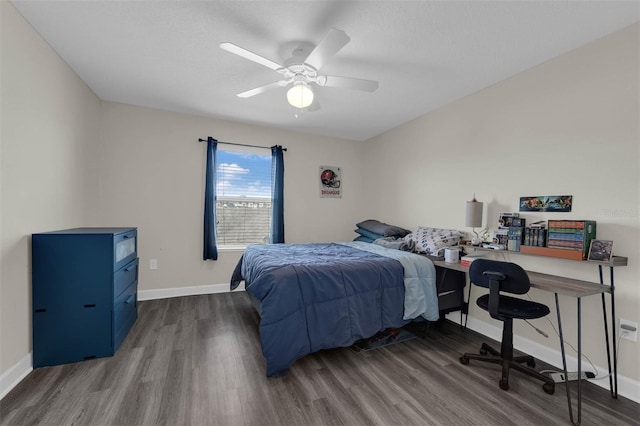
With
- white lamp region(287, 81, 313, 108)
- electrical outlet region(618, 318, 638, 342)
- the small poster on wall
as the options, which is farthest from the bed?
the small poster on wall

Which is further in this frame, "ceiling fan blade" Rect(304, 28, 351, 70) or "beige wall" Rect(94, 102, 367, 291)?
"beige wall" Rect(94, 102, 367, 291)

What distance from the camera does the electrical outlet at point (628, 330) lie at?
178 centimetres

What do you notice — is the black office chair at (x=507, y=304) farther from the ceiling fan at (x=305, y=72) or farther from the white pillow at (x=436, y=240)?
the ceiling fan at (x=305, y=72)

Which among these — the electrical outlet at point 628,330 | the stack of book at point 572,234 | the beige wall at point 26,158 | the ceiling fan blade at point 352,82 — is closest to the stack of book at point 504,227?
the stack of book at point 572,234

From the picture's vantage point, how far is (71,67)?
98.6 inches

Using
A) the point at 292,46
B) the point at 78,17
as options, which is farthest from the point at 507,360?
the point at 78,17

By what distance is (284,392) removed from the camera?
1757 millimetres

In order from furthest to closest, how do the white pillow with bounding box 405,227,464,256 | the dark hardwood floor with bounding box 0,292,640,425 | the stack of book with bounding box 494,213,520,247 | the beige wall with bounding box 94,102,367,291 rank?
the beige wall with bounding box 94,102,367,291
the white pillow with bounding box 405,227,464,256
the stack of book with bounding box 494,213,520,247
the dark hardwood floor with bounding box 0,292,640,425

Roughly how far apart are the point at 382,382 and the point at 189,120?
380cm

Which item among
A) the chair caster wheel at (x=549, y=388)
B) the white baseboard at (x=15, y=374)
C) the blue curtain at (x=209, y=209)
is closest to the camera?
the white baseboard at (x=15, y=374)

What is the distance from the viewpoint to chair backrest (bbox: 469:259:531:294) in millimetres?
1754

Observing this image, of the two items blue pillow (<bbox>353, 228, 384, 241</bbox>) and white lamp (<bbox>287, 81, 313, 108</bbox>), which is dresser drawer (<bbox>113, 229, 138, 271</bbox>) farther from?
blue pillow (<bbox>353, 228, 384, 241</bbox>)

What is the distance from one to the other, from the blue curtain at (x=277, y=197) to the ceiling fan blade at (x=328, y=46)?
7.17ft

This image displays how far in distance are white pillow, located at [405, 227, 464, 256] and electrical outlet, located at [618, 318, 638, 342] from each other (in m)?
1.26
